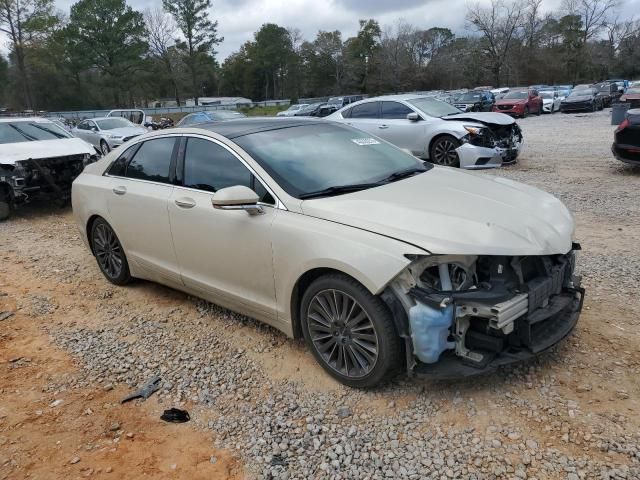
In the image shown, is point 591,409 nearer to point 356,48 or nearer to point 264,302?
point 264,302

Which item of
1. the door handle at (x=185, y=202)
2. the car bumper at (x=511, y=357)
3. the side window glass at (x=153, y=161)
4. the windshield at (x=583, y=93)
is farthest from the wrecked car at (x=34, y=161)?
the windshield at (x=583, y=93)

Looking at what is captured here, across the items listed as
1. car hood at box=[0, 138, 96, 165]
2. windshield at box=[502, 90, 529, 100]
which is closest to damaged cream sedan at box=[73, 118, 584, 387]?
car hood at box=[0, 138, 96, 165]

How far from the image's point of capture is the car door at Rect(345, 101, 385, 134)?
11039 mm

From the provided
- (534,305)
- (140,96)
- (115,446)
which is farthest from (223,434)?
(140,96)

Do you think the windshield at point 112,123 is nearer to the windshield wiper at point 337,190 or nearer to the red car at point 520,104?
the windshield wiper at point 337,190

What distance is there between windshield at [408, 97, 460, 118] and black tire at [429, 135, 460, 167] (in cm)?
75

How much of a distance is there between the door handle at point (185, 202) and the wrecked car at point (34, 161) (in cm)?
576

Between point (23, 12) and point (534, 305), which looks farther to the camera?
point (23, 12)

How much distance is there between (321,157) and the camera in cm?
367

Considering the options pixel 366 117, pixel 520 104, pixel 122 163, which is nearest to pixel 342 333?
pixel 122 163

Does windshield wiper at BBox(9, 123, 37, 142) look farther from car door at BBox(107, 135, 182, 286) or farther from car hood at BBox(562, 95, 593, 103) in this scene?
car hood at BBox(562, 95, 593, 103)

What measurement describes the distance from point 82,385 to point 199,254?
1.19 m

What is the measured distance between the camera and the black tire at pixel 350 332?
9.23 feet

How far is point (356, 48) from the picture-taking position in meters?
68.0
